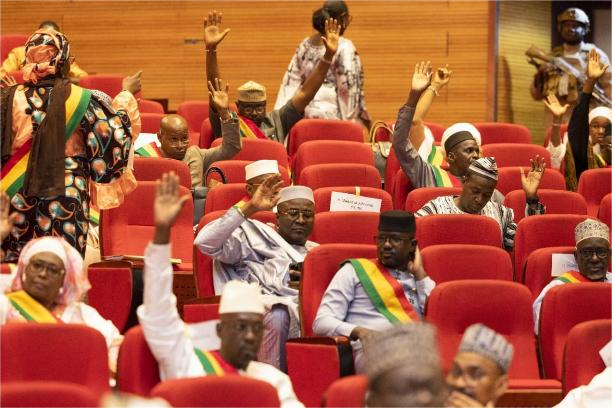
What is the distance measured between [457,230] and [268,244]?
2.84 feet

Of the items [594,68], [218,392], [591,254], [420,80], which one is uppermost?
[594,68]

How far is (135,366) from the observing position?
4043 mm

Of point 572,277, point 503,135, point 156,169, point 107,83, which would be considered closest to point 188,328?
point 572,277

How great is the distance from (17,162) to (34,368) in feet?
4.84

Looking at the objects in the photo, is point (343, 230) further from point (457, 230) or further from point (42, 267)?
point (42, 267)

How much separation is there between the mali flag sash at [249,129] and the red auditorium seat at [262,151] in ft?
1.14

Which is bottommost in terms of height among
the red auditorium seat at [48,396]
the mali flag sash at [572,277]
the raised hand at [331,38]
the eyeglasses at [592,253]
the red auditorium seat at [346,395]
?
the red auditorium seat at [346,395]

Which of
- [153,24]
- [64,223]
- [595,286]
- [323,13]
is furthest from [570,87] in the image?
[64,223]

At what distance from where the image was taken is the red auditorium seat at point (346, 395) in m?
3.70

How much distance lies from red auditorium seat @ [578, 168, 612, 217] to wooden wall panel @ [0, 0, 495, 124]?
3207mm

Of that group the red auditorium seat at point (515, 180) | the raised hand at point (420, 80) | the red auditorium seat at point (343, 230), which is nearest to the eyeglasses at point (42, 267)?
the red auditorium seat at point (343, 230)

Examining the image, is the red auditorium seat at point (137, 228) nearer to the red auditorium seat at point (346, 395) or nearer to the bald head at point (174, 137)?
the bald head at point (174, 137)

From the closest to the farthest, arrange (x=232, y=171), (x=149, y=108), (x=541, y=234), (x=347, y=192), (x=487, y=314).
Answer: (x=487, y=314) < (x=541, y=234) < (x=347, y=192) < (x=232, y=171) < (x=149, y=108)

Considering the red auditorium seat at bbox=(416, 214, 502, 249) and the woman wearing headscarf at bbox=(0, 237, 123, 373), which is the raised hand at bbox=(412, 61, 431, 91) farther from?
the woman wearing headscarf at bbox=(0, 237, 123, 373)
